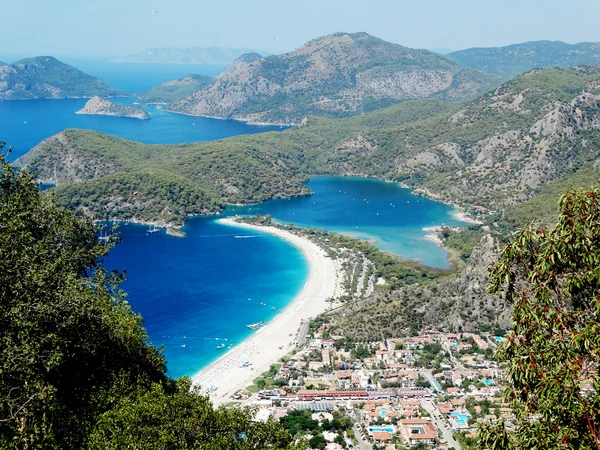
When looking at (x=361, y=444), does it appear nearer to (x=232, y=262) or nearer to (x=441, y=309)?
(x=441, y=309)

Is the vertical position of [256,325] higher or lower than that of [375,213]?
lower

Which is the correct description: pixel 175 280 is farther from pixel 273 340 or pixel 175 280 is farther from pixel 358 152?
pixel 358 152

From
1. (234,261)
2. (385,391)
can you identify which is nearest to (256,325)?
(385,391)

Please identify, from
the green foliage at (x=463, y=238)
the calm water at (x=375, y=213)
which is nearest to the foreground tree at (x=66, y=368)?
the calm water at (x=375, y=213)

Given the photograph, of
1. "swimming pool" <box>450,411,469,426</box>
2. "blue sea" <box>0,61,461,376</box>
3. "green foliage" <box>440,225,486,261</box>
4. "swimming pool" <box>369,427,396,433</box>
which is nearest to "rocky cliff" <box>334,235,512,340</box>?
"blue sea" <box>0,61,461,376</box>

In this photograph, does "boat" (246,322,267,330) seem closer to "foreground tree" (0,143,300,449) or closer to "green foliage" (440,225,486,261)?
"green foliage" (440,225,486,261)
